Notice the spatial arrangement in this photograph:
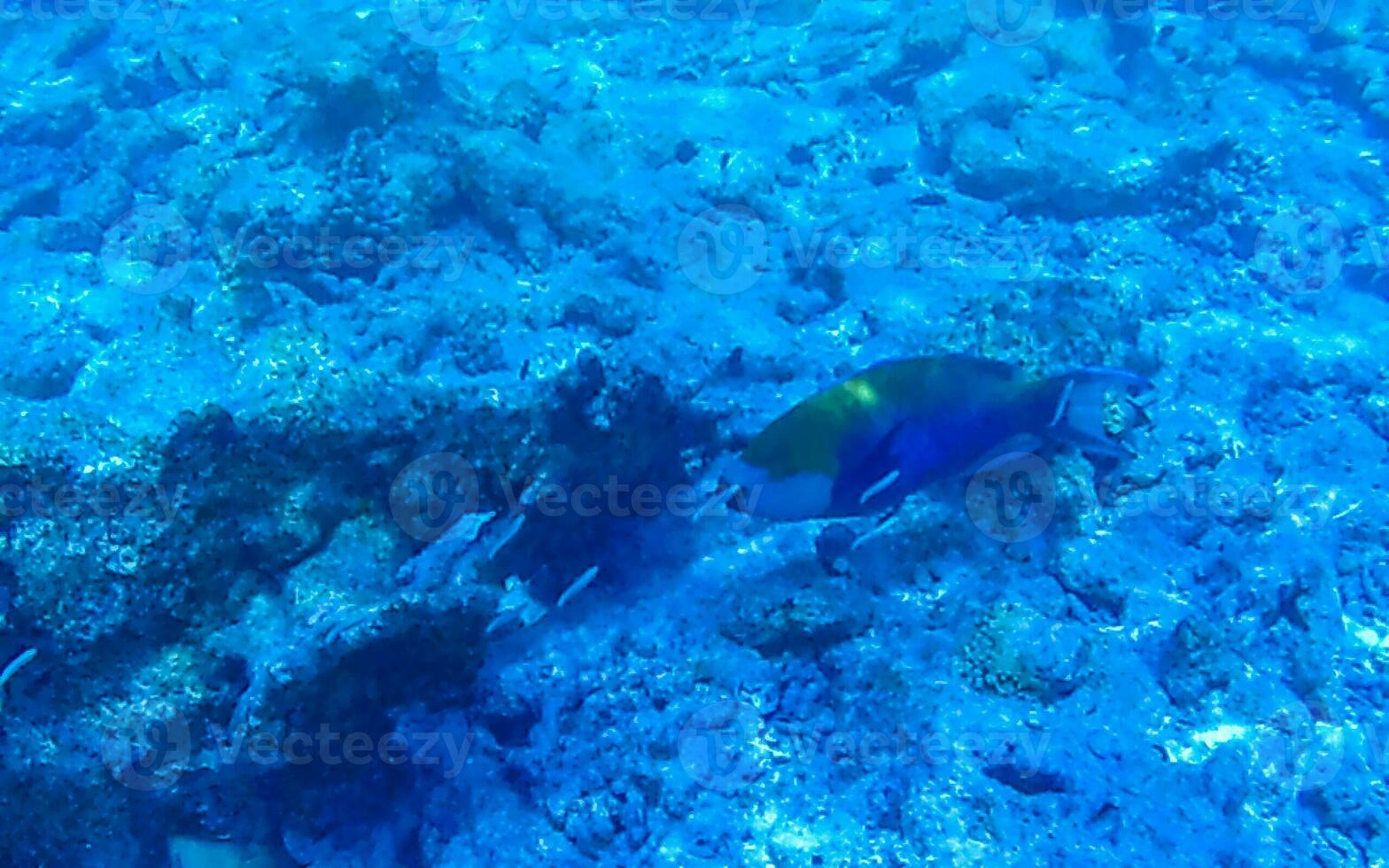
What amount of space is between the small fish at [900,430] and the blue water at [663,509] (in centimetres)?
2

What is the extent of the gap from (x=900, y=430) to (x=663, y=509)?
5.88 ft

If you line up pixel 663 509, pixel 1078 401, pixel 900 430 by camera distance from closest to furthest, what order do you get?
pixel 900 430 → pixel 1078 401 → pixel 663 509

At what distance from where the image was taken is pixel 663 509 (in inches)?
174

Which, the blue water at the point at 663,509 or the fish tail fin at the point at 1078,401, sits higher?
the fish tail fin at the point at 1078,401

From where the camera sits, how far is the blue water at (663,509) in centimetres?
323

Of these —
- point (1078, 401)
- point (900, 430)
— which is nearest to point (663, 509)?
point (900, 430)

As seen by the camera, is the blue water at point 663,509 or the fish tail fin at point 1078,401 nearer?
the fish tail fin at point 1078,401

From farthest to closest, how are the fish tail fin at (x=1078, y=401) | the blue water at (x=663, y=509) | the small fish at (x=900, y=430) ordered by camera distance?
the blue water at (x=663, y=509)
the fish tail fin at (x=1078, y=401)
the small fish at (x=900, y=430)

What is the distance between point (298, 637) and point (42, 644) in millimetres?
890

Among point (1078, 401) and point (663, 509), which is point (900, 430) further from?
point (663, 509)

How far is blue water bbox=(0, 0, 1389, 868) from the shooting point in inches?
127

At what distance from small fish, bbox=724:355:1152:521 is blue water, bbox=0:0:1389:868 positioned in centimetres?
2

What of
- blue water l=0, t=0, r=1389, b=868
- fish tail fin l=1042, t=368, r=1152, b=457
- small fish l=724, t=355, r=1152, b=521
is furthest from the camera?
blue water l=0, t=0, r=1389, b=868

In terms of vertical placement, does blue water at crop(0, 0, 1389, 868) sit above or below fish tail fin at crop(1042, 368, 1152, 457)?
below
